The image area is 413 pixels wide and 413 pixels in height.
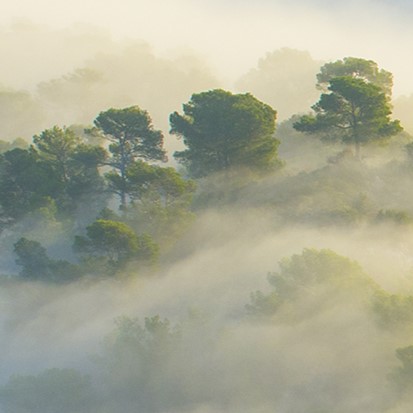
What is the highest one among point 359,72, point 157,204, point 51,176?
point 359,72

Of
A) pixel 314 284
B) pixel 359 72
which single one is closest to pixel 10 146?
pixel 359 72

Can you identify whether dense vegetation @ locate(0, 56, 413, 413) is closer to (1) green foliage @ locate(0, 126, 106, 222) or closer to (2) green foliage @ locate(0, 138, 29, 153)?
(1) green foliage @ locate(0, 126, 106, 222)

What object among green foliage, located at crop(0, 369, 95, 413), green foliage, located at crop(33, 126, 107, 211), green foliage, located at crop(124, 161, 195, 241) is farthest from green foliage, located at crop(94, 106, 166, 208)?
green foliage, located at crop(0, 369, 95, 413)

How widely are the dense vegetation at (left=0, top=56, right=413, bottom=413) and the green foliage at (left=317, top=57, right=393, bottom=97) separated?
26.2ft

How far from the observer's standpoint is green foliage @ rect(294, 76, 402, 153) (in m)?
76.3

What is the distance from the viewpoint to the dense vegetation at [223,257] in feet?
202

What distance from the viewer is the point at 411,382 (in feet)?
187

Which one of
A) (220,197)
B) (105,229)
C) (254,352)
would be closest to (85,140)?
(220,197)

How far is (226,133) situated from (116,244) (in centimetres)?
1411

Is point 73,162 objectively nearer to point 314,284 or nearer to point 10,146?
point 10,146

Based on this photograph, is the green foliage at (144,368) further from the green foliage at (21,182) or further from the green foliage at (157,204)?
the green foliage at (21,182)

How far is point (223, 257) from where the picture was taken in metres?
72.4

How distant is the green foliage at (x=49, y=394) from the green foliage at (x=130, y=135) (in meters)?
18.2

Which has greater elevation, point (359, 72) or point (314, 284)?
point (359, 72)
